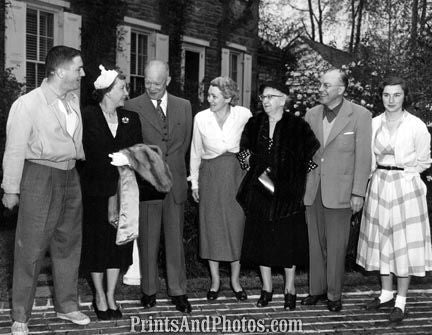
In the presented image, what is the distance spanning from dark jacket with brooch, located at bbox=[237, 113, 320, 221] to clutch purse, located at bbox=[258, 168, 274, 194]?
0.08 ft

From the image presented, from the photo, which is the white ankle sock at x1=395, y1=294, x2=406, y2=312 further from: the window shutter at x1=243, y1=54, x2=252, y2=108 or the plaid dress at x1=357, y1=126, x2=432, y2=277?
the window shutter at x1=243, y1=54, x2=252, y2=108

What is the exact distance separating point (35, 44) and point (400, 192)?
7709 millimetres

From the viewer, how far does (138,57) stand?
45.6 ft

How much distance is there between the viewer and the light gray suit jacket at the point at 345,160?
5.65 metres

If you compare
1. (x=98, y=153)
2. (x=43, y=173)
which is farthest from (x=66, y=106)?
(x=43, y=173)

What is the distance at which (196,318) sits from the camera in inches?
Answer: 211

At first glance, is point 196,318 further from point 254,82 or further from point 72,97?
point 254,82

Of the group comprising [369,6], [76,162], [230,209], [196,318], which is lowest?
[196,318]

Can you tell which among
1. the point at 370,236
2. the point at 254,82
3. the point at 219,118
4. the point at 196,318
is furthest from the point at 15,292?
the point at 254,82

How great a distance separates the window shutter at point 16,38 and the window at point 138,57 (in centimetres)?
295

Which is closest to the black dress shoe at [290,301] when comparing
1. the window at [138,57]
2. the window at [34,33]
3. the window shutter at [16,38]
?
the window at [34,33]

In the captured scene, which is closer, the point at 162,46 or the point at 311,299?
the point at 311,299

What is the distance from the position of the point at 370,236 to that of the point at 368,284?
1.02 metres

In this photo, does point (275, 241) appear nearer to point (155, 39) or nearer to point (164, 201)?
point (164, 201)
